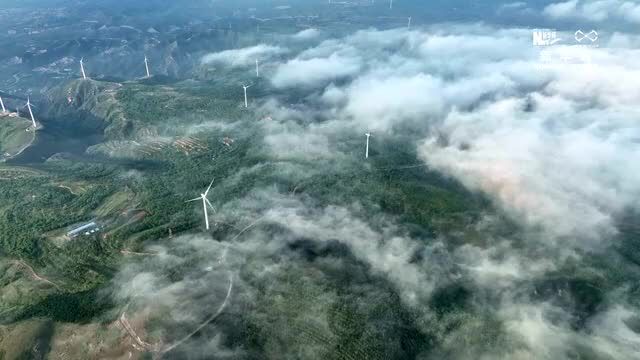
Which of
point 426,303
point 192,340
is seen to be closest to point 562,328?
point 426,303

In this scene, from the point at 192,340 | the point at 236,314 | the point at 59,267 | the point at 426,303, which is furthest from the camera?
the point at 59,267

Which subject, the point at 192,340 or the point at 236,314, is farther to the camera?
the point at 236,314

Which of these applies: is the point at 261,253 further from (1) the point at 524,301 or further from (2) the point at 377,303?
(1) the point at 524,301

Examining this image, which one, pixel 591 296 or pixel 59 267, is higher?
pixel 59 267

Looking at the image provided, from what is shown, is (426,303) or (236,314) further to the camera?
(426,303)

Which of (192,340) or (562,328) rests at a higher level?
(192,340)

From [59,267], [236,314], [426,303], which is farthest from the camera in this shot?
[59,267]

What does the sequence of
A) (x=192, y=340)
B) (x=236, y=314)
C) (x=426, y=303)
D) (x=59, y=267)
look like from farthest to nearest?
(x=59, y=267) < (x=426, y=303) < (x=236, y=314) < (x=192, y=340)

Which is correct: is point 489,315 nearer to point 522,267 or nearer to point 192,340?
point 522,267

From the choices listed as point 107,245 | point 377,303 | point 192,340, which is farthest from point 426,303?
point 107,245
